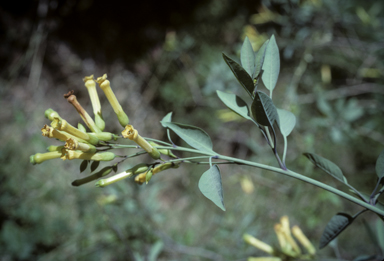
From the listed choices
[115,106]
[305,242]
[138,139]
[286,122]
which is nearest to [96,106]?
[115,106]

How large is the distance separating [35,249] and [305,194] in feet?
7.06

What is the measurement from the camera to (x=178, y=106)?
256 centimetres

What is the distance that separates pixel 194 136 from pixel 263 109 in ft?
0.46

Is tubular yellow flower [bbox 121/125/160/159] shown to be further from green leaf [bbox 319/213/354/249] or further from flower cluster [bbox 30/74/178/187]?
green leaf [bbox 319/213/354/249]

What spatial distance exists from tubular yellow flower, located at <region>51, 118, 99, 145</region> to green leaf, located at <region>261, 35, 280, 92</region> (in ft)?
1.10

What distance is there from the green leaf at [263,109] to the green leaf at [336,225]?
27cm

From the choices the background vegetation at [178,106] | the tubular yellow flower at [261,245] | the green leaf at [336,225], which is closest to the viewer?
the green leaf at [336,225]

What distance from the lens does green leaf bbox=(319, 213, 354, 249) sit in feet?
1.54

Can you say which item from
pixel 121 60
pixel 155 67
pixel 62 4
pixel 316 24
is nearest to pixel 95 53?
pixel 121 60

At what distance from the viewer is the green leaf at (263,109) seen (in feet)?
1.21

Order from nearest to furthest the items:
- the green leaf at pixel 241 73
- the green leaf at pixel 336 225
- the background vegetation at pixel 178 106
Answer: the green leaf at pixel 241 73
the green leaf at pixel 336 225
the background vegetation at pixel 178 106

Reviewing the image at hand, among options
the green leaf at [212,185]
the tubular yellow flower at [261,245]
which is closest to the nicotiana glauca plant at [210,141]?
the green leaf at [212,185]

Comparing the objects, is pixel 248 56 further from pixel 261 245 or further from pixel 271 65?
pixel 261 245

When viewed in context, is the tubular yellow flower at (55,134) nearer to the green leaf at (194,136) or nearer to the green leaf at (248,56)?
the green leaf at (194,136)
